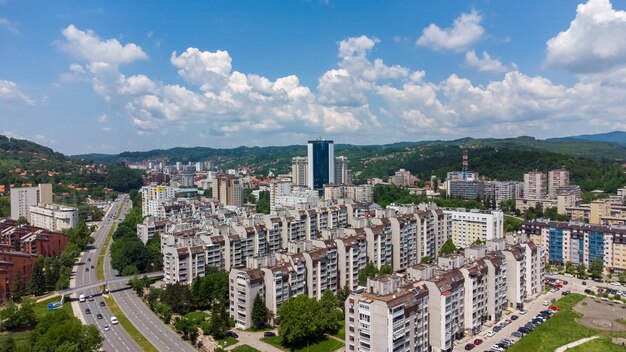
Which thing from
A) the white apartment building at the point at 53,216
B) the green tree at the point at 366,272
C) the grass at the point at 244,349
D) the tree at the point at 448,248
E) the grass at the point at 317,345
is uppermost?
the white apartment building at the point at 53,216

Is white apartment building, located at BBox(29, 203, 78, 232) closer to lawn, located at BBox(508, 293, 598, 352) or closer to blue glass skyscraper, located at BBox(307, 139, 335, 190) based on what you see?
blue glass skyscraper, located at BBox(307, 139, 335, 190)

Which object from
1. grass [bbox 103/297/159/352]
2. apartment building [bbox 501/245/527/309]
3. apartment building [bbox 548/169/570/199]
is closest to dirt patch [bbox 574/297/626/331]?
apartment building [bbox 501/245/527/309]

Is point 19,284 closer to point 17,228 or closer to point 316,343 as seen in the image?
point 17,228

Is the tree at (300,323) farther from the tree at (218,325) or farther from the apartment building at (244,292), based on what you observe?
the tree at (218,325)

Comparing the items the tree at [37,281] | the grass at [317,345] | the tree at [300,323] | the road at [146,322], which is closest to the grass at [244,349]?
the grass at [317,345]

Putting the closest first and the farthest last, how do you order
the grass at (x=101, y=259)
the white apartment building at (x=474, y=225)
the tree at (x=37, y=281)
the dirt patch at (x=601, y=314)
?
the dirt patch at (x=601, y=314)
the tree at (x=37, y=281)
the grass at (x=101, y=259)
the white apartment building at (x=474, y=225)

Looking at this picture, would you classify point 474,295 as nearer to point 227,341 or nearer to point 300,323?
point 300,323
